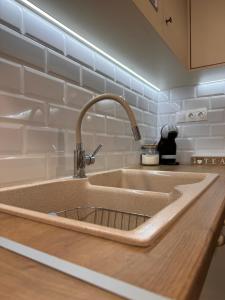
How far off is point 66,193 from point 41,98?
1.07 ft

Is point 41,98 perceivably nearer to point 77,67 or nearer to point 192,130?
point 77,67

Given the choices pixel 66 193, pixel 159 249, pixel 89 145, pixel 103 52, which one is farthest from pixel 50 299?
pixel 103 52

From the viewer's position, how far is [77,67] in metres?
0.96

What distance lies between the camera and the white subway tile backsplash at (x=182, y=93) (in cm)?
167

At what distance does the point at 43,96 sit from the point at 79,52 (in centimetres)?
29

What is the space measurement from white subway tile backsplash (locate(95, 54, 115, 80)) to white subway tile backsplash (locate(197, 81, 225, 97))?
726 mm

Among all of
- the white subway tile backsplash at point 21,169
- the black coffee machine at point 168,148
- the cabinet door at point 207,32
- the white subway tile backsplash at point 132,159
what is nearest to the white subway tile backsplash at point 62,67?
the white subway tile backsplash at point 21,169

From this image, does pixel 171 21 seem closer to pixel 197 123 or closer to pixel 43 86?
pixel 43 86

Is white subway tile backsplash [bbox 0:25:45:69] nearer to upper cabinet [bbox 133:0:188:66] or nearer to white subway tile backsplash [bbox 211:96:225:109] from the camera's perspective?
upper cabinet [bbox 133:0:188:66]

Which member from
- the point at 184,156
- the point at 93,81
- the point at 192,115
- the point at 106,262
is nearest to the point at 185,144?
the point at 184,156

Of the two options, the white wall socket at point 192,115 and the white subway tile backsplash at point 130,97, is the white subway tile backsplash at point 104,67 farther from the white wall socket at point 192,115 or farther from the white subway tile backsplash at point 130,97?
the white wall socket at point 192,115

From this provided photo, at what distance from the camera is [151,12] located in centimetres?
85

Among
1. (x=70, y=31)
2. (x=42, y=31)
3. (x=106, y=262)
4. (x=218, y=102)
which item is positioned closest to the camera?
(x=106, y=262)

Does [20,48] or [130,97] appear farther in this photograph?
[130,97]
